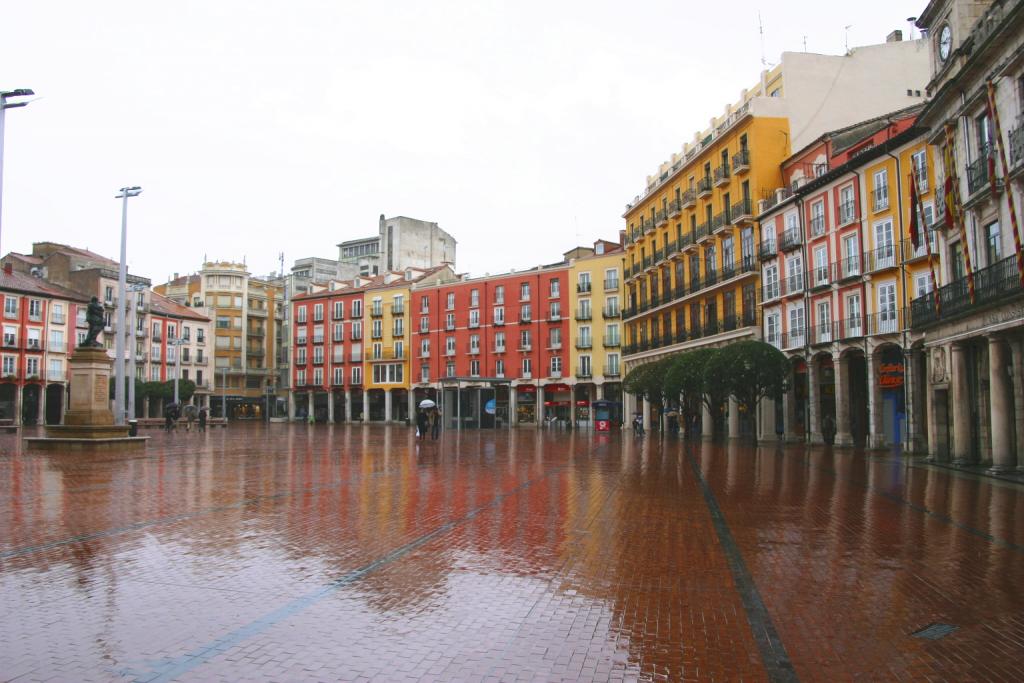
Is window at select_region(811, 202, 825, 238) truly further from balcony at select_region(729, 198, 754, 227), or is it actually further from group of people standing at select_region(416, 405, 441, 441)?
group of people standing at select_region(416, 405, 441, 441)

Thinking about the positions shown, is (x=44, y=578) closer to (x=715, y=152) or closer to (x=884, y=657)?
(x=884, y=657)

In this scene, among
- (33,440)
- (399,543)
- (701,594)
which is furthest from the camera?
(33,440)

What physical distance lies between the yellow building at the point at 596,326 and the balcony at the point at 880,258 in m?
33.8

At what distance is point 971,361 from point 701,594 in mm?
20531

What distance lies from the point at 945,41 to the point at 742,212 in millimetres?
20950

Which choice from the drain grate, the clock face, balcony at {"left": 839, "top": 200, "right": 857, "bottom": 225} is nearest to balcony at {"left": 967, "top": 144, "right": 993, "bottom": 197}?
the clock face

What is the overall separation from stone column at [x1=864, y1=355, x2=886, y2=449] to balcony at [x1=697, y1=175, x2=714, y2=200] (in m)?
18.0

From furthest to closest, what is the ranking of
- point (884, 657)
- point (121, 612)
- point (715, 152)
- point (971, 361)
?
point (715, 152)
point (971, 361)
point (121, 612)
point (884, 657)

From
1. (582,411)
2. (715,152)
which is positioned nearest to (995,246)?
(715,152)

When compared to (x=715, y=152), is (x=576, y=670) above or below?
below

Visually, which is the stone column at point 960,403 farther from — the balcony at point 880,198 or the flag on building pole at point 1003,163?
the balcony at point 880,198

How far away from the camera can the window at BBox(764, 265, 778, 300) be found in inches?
1645

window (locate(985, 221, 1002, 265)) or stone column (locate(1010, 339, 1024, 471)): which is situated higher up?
window (locate(985, 221, 1002, 265))

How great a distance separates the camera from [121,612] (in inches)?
259
